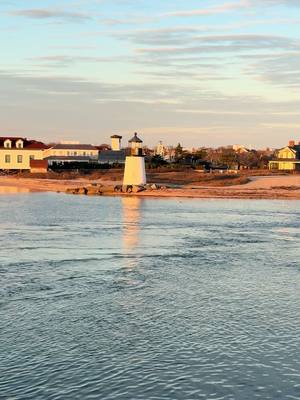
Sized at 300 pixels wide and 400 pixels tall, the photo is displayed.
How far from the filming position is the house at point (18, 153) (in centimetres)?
9612

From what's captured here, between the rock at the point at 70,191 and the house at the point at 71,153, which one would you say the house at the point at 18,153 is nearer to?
the house at the point at 71,153

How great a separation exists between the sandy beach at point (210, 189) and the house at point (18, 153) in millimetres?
12129

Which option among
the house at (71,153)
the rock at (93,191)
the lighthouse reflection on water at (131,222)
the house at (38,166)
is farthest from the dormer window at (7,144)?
the lighthouse reflection on water at (131,222)

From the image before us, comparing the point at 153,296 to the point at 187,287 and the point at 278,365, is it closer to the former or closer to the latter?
the point at 187,287

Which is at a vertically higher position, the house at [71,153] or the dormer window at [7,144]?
the dormer window at [7,144]

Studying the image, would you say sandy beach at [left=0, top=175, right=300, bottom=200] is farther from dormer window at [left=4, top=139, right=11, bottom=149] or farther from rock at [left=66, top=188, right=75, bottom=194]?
dormer window at [left=4, top=139, right=11, bottom=149]

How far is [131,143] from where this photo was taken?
59.0 m

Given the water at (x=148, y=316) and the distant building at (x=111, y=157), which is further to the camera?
the distant building at (x=111, y=157)

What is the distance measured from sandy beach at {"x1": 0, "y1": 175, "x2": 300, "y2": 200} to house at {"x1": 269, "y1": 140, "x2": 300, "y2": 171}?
26523 millimetres

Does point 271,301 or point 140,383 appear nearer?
point 140,383

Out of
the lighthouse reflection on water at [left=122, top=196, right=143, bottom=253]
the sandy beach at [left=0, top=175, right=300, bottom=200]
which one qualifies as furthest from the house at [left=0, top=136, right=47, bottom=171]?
the lighthouse reflection on water at [left=122, top=196, right=143, bottom=253]

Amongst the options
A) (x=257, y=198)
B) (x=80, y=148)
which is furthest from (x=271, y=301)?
(x=80, y=148)

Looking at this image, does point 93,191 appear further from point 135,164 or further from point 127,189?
point 135,164

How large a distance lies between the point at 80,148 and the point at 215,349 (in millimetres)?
91342
